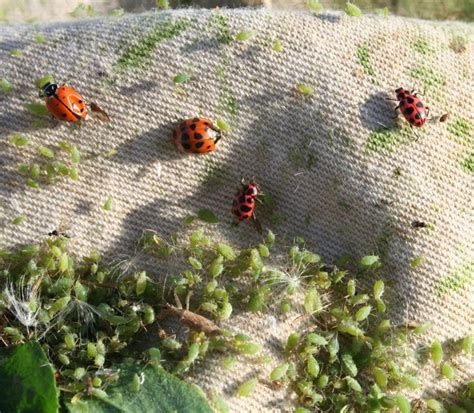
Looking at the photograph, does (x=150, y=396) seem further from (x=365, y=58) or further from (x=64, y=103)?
(x=365, y=58)

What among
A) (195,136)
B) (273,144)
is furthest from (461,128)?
(195,136)

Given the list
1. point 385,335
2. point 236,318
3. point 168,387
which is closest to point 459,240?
point 385,335

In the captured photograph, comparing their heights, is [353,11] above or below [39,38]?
above

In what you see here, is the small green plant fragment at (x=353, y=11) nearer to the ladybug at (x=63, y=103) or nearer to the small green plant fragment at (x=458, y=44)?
the small green plant fragment at (x=458, y=44)

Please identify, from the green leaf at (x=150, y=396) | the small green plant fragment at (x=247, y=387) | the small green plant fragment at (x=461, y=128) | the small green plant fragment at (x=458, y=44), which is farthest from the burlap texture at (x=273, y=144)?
the green leaf at (x=150, y=396)

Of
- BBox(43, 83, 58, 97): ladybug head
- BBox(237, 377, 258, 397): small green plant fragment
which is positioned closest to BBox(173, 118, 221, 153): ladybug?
BBox(43, 83, 58, 97): ladybug head

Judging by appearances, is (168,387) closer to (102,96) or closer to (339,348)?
(339,348)
